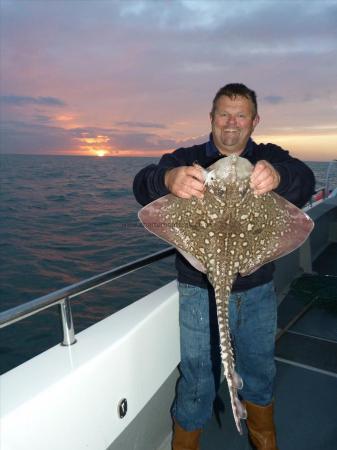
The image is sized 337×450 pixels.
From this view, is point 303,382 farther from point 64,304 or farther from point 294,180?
point 64,304

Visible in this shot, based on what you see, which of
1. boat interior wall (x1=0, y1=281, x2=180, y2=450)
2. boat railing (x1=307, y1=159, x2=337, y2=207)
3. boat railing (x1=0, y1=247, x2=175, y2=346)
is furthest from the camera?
boat railing (x1=307, y1=159, x2=337, y2=207)

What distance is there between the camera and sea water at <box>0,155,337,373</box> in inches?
371

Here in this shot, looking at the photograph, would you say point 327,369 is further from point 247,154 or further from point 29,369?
point 29,369

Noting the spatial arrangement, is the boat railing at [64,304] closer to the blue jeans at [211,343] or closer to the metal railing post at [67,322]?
the metal railing post at [67,322]

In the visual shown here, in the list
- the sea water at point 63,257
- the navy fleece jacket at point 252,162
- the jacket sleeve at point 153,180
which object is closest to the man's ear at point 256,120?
the navy fleece jacket at point 252,162

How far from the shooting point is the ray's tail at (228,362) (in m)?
2.00

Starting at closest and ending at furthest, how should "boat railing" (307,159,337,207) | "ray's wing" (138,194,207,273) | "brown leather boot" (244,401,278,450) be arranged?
1. "ray's wing" (138,194,207,273)
2. "brown leather boot" (244,401,278,450)
3. "boat railing" (307,159,337,207)

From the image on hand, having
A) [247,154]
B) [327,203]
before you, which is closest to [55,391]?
[247,154]

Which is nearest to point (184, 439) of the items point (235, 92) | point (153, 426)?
point (153, 426)

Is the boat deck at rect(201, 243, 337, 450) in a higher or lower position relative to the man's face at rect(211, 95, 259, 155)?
lower

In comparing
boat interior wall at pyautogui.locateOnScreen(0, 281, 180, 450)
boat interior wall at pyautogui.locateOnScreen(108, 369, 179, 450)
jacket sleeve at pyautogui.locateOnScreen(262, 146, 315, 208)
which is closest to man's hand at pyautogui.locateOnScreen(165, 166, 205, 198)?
jacket sleeve at pyautogui.locateOnScreen(262, 146, 315, 208)

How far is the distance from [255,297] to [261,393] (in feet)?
3.03

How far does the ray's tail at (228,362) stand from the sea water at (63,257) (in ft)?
24.8

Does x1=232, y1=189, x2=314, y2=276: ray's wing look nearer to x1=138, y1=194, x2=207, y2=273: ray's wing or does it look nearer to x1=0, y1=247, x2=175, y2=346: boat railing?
x1=138, y1=194, x2=207, y2=273: ray's wing
